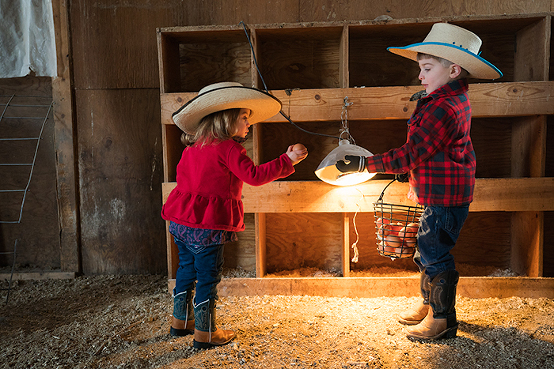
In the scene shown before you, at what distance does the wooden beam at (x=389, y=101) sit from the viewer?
→ 2.47m

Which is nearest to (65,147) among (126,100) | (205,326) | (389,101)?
(126,100)

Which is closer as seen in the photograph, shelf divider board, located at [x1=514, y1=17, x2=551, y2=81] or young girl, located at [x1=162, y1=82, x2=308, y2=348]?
young girl, located at [x1=162, y1=82, x2=308, y2=348]

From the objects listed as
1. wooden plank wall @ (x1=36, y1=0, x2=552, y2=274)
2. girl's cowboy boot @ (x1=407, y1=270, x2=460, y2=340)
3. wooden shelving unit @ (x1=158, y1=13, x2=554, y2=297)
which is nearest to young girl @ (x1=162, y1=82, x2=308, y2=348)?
wooden shelving unit @ (x1=158, y1=13, x2=554, y2=297)

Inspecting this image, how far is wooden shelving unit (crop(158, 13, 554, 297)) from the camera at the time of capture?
252 cm

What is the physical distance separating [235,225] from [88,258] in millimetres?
1838

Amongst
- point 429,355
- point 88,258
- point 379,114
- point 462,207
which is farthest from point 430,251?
point 88,258

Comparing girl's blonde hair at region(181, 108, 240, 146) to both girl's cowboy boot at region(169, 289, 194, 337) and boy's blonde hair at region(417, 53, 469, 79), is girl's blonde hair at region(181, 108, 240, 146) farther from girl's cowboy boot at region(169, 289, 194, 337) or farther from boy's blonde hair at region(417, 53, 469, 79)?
boy's blonde hair at region(417, 53, 469, 79)

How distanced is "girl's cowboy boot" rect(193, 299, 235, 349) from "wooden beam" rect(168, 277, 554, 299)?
77 centimetres

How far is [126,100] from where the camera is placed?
3.07m

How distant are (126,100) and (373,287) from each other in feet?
7.62

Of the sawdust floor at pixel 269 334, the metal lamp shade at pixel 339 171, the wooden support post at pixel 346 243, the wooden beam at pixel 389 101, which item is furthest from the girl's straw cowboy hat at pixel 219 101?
the sawdust floor at pixel 269 334

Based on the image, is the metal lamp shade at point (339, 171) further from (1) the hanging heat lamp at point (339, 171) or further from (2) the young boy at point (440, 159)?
(2) the young boy at point (440, 159)

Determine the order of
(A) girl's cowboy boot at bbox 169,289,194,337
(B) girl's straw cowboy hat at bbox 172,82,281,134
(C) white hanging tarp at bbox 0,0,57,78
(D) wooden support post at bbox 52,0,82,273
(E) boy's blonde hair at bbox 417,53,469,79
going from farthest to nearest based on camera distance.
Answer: (D) wooden support post at bbox 52,0,82,273, (C) white hanging tarp at bbox 0,0,57,78, (A) girl's cowboy boot at bbox 169,289,194,337, (E) boy's blonde hair at bbox 417,53,469,79, (B) girl's straw cowboy hat at bbox 172,82,281,134

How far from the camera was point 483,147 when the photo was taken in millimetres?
2941
